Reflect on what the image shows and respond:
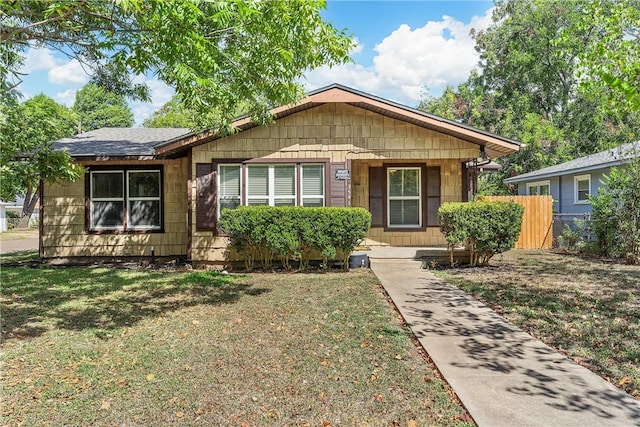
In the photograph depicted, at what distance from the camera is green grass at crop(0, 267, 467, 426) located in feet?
10.1

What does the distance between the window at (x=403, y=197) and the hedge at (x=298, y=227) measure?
9.02ft

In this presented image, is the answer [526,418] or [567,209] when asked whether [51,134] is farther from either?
[567,209]

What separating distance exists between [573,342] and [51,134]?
744cm

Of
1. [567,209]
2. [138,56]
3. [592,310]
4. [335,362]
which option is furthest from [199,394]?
A: [567,209]

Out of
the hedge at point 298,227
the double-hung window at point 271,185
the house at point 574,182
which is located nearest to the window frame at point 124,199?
the double-hung window at point 271,185

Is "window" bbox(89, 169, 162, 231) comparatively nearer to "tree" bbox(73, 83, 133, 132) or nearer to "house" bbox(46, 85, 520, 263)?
"house" bbox(46, 85, 520, 263)

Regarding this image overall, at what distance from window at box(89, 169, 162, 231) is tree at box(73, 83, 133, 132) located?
127ft

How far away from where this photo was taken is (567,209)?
17.9 metres

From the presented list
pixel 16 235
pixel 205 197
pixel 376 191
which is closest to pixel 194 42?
pixel 205 197

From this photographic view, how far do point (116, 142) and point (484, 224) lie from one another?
10323 millimetres

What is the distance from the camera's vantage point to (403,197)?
11.3 m

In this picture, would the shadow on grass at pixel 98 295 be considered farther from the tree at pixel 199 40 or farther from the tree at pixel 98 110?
the tree at pixel 98 110

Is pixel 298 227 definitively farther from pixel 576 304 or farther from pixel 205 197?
pixel 576 304

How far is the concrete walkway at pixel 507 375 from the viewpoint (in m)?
2.94
